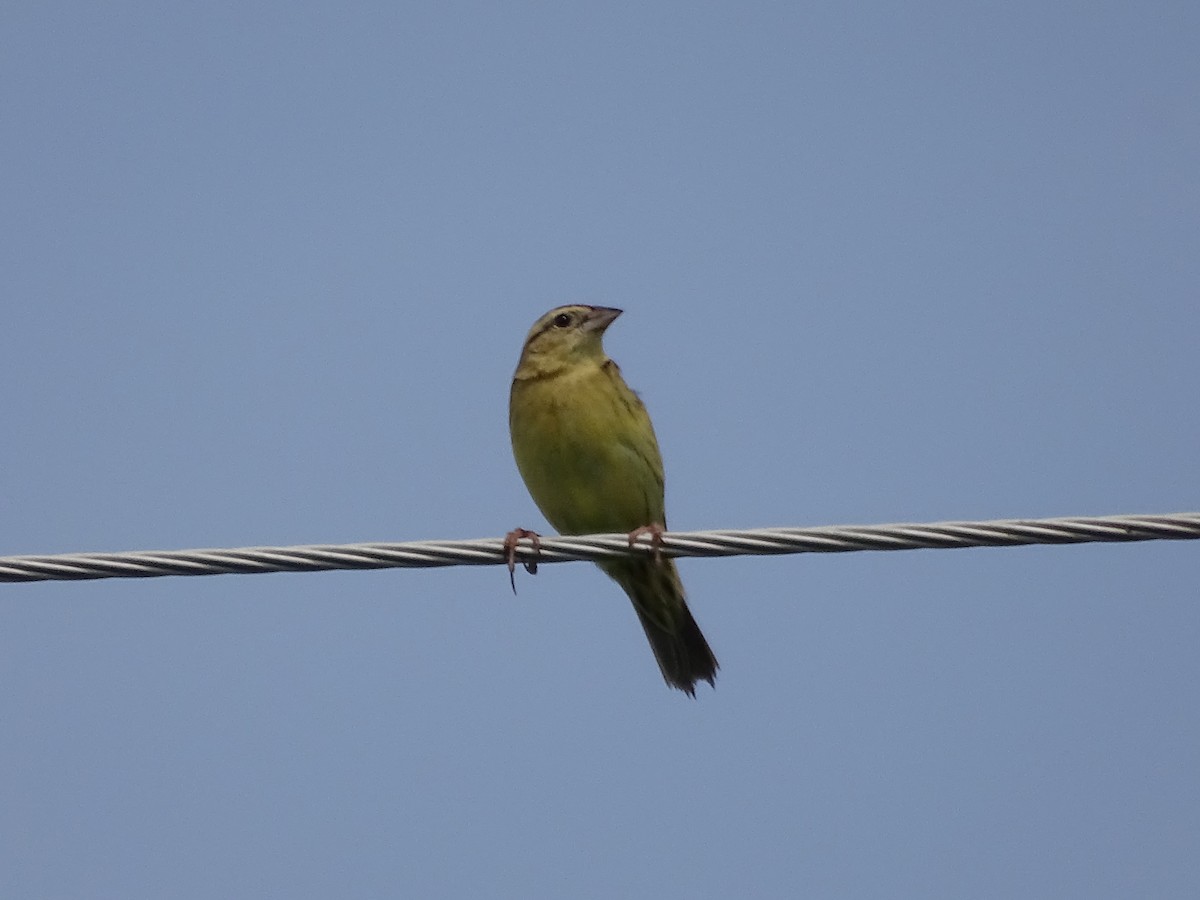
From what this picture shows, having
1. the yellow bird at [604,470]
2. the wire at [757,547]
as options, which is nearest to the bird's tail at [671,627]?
the yellow bird at [604,470]

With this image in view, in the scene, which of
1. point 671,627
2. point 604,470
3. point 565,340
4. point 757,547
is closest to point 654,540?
point 757,547

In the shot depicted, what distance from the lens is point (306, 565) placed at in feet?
16.1

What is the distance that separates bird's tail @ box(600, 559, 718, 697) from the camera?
771cm

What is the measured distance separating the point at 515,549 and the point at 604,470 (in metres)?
1.74

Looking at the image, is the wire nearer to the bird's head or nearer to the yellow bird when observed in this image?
the yellow bird

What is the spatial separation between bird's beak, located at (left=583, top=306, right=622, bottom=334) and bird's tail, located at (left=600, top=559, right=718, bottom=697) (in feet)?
4.48

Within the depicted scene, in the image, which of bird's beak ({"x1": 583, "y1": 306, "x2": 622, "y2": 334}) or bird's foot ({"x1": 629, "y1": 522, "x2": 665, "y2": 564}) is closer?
bird's foot ({"x1": 629, "y1": 522, "x2": 665, "y2": 564})

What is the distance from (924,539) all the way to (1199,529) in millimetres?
826

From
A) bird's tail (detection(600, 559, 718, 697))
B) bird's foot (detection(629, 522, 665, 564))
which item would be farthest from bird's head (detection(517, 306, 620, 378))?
bird's foot (detection(629, 522, 665, 564))

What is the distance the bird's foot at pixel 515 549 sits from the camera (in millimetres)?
5590

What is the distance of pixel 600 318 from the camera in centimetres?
830

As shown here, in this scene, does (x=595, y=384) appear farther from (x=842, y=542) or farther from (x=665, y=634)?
(x=842, y=542)

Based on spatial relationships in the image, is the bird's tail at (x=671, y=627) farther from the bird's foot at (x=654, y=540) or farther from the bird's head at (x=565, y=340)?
the bird's foot at (x=654, y=540)

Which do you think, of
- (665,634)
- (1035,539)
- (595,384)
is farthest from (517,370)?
(1035,539)
